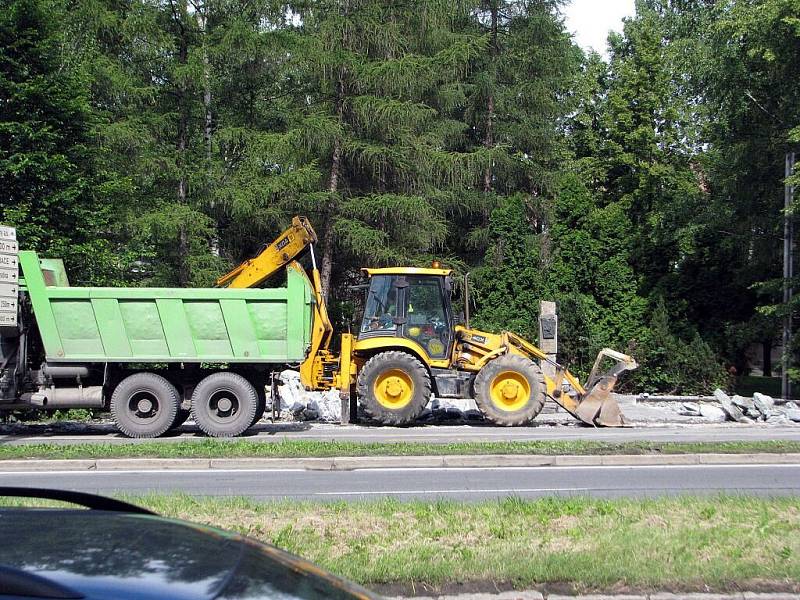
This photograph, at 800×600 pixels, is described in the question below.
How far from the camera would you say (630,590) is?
234 inches

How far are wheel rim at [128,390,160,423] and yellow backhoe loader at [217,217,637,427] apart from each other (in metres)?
3.03

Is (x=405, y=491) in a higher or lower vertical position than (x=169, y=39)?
lower

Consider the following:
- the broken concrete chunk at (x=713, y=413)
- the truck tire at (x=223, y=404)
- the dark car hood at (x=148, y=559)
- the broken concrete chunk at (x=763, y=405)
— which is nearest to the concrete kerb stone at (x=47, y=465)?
the truck tire at (x=223, y=404)

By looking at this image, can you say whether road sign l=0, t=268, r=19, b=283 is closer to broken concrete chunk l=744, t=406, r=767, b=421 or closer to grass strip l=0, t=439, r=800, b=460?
grass strip l=0, t=439, r=800, b=460

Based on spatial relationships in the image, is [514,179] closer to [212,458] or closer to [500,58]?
[500,58]

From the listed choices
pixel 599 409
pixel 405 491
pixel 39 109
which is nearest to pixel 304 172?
pixel 39 109

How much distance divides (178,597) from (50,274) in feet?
51.6

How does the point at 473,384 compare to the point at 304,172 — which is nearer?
the point at 473,384

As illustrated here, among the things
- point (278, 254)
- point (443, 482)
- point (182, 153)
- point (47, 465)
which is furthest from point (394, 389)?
point (182, 153)

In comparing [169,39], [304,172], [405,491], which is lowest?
[405,491]

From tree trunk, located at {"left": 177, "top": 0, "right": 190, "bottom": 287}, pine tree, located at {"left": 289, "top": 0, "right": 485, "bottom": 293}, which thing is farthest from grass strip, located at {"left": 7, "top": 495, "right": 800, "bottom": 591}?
tree trunk, located at {"left": 177, "top": 0, "right": 190, "bottom": 287}

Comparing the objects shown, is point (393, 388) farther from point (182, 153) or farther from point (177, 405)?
point (182, 153)

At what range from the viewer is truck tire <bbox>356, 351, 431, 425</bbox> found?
17656 millimetres

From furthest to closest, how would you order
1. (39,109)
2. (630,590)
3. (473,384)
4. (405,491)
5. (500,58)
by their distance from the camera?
1. (500,58)
2. (39,109)
3. (473,384)
4. (405,491)
5. (630,590)
